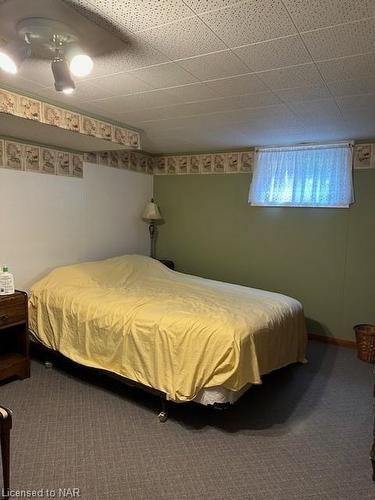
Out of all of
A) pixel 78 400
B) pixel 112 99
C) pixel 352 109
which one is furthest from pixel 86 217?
pixel 352 109

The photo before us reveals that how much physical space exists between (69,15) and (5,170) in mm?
2059

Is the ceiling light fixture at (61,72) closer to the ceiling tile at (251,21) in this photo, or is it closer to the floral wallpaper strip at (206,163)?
the ceiling tile at (251,21)

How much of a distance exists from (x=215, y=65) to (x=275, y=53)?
330 mm

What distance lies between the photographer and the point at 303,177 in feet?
12.7

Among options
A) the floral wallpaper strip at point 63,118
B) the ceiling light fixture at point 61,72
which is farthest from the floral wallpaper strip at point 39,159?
the ceiling light fixture at point 61,72

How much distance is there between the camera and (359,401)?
8.72 feet

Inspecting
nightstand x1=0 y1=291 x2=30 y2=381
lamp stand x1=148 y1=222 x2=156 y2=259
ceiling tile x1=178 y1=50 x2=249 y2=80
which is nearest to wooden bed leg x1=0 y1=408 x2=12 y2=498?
nightstand x1=0 y1=291 x2=30 y2=381

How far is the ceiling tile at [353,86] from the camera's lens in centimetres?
205

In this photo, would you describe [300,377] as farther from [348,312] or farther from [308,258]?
[308,258]

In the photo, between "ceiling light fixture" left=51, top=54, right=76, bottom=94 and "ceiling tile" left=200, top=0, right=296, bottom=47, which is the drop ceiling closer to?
"ceiling tile" left=200, top=0, right=296, bottom=47

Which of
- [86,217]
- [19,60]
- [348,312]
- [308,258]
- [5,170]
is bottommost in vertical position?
[348,312]

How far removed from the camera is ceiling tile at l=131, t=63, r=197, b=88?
6.39 feet

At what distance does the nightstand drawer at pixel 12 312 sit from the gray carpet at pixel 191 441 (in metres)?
0.52

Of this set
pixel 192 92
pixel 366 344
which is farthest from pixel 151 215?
pixel 366 344
